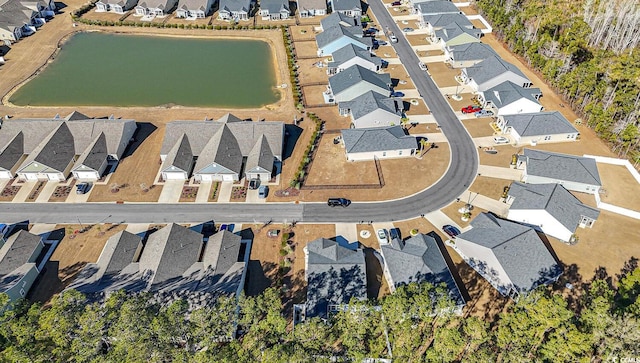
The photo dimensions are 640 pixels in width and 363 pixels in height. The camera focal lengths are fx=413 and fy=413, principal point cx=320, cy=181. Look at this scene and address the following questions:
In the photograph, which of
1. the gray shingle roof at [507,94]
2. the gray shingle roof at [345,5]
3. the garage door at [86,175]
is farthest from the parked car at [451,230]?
the gray shingle roof at [345,5]

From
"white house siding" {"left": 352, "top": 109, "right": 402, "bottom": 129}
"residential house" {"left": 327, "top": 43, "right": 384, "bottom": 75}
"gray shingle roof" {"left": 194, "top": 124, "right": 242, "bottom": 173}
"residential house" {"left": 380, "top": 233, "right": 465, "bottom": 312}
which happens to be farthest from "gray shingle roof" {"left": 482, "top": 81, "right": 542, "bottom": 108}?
"gray shingle roof" {"left": 194, "top": 124, "right": 242, "bottom": 173}

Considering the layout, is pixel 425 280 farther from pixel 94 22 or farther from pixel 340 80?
pixel 94 22

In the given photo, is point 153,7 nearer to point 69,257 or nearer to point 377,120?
point 377,120

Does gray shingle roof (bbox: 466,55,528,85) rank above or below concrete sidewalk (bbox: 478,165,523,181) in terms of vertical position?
above

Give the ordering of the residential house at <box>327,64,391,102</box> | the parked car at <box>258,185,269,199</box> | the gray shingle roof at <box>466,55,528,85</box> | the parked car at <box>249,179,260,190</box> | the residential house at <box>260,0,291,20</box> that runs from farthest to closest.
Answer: the residential house at <box>260,0,291,20</box> < the gray shingle roof at <box>466,55,528,85</box> < the residential house at <box>327,64,391,102</box> < the parked car at <box>249,179,260,190</box> < the parked car at <box>258,185,269,199</box>

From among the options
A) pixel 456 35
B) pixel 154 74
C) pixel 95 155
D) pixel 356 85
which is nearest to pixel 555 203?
pixel 356 85

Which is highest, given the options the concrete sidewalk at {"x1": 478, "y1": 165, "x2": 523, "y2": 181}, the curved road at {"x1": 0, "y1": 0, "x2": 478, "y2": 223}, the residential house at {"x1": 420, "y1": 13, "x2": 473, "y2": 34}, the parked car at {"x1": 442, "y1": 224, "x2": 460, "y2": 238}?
the residential house at {"x1": 420, "y1": 13, "x2": 473, "y2": 34}

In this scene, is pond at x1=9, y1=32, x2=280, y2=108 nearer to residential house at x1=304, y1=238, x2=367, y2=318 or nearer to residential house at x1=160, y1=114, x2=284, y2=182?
residential house at x1=160, y1=114, x2=284, y2=182
